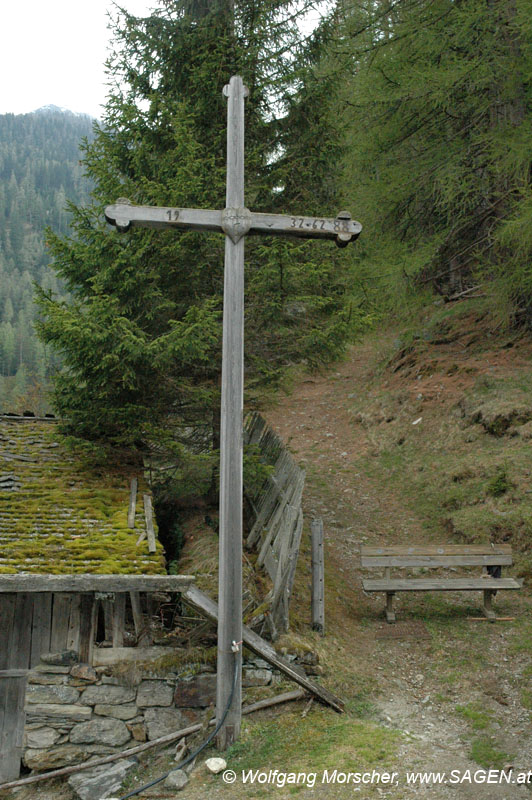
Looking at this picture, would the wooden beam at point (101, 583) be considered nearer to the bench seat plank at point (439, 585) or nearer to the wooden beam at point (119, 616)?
the wooden beam at point (119, 616)

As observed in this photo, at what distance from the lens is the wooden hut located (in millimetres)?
5516

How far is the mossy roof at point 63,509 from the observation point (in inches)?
228

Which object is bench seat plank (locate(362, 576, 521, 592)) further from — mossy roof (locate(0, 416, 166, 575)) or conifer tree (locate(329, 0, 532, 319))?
conifer tree (locate(329, 0, 532, 319))

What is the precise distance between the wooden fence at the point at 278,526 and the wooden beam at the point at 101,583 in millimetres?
1241

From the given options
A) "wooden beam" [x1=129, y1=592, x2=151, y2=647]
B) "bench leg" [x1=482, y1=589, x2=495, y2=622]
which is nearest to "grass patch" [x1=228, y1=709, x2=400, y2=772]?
"wooden beam" [x1=129, y1=592, x2=151, y2=647]

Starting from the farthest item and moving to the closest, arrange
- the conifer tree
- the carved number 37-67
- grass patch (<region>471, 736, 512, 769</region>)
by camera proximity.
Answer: the conifer tree
the carved number 37-67
grass patch (<region>471, 736, 512, 769</region>)

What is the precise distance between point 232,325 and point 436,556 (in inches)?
162

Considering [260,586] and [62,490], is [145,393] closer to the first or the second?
[62,490]

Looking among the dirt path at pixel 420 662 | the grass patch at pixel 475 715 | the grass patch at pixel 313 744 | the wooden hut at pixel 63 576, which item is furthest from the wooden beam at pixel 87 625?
the grass patch at pixel 475 715

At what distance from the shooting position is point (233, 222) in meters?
5.20

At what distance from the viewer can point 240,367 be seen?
5234 millimetres

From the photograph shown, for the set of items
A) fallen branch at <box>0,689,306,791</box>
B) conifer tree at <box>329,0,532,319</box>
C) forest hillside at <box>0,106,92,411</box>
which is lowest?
fallen branch at <box>0,689,306,791</box>

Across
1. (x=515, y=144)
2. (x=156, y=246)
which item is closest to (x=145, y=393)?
(x=156, y=246)

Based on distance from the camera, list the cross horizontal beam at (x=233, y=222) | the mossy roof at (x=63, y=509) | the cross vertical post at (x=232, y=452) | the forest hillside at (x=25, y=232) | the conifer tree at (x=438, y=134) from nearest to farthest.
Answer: the cross vertical post at (x=232, y=452)
the cross horizontal beam at (x=233, y=222)
the mossy roof at (x=63, y=509)
the conifer tree at (x=438, y=134)
the forest hillside at (x=25, y=232)
